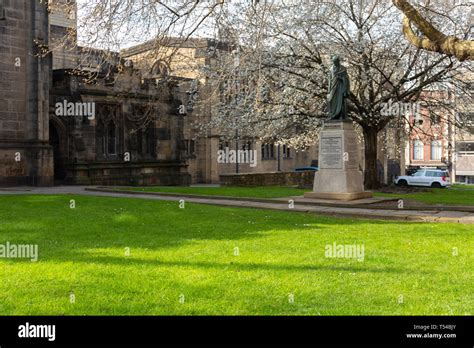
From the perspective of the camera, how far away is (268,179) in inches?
1446

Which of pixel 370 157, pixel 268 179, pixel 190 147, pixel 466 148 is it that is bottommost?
pixel 268 179

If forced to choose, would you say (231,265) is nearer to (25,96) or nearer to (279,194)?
(279,194)

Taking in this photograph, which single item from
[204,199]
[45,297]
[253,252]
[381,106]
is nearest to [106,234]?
[253,252]

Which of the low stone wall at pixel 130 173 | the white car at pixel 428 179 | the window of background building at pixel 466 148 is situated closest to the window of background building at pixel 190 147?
the low stone wall at pixel 130 173

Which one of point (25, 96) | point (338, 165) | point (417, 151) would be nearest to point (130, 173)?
point (25, 96)

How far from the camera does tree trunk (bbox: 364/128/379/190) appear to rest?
2920 centimetres

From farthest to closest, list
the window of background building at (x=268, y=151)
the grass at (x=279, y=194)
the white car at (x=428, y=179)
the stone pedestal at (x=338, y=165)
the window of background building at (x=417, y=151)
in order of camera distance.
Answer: the window of background building at (x=417, y=151) < the window of background building at (x=268, y=151) < the white car at (x=428, y=179) < the grass at (x=279, y=194) < the stone pedestal at (x=338, y=165)

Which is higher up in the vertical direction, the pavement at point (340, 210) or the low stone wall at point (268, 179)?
the low stone wall at point (268, 179)

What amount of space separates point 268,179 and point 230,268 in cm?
2852

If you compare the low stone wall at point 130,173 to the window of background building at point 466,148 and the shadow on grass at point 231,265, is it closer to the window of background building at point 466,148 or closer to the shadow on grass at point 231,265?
the shadow on grass at point 231,265

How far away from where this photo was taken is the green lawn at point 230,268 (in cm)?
634

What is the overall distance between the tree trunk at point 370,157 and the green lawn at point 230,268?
50.1ft

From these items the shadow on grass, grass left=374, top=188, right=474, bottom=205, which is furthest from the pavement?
the shadow on grass
